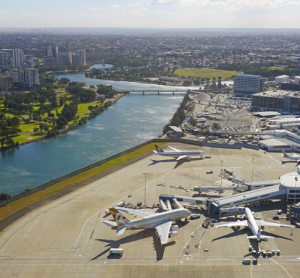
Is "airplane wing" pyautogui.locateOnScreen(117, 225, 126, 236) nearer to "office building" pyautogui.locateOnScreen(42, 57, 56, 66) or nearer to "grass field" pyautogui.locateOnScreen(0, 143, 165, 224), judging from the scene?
"grass field" pyautogui.locateOnScreen(0, 143, 165, 224)

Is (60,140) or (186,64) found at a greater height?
(186,64)

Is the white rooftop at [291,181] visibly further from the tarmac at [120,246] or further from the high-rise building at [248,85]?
the high-rise building at [248,85]

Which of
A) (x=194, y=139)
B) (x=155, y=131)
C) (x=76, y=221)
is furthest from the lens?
(x=155, y=131)

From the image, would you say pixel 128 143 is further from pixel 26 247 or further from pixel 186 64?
pixel 186 64

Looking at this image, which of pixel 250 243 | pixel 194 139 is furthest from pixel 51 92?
pixel 250 243

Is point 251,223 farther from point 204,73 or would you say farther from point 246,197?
point 204,73

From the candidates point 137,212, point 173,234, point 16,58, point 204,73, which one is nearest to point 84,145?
point 137,212

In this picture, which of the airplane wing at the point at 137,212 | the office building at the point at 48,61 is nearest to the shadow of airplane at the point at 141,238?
the airplane wing at the point at 137,212
